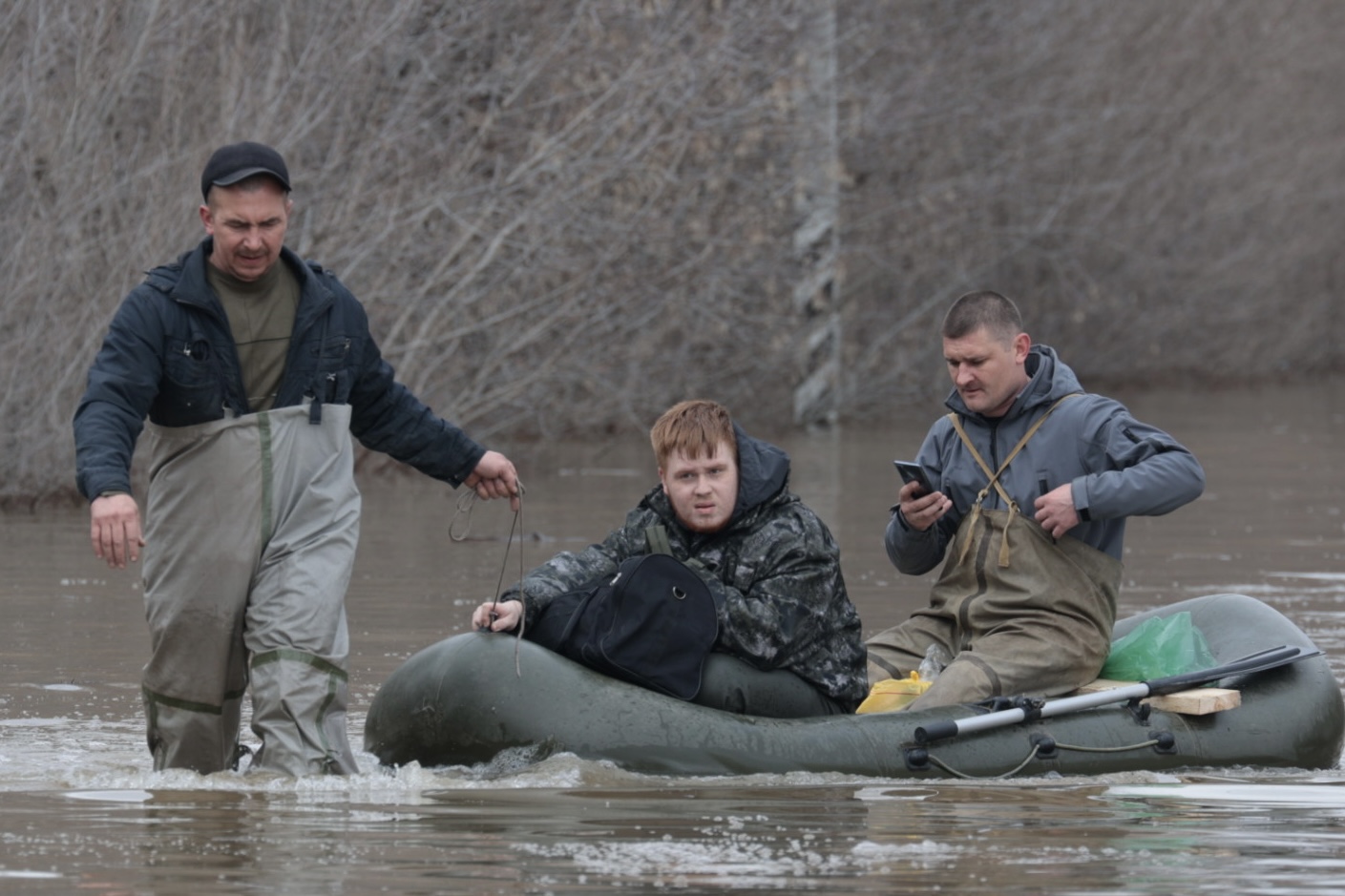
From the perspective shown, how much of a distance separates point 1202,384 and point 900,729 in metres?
32.6

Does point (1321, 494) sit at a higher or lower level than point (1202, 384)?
lower

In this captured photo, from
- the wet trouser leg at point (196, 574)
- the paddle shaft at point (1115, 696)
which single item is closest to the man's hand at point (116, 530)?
the wet trouser leg at point (196, 574)

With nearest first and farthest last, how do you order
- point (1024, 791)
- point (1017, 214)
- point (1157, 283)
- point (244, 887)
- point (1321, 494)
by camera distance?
point (244, 887), point (1024, 791), point (1321, 494), point (1017, 214), point (1157, 283)

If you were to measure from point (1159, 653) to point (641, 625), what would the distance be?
75.3 inches

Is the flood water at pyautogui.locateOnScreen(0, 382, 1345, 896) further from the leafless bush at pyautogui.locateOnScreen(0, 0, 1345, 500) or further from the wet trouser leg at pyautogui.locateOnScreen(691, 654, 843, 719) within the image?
the leafless bush at pyautogui.locateOnScreen(0, 0, 1345, 500)

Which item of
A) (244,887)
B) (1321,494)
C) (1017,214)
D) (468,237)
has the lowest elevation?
(244,887)

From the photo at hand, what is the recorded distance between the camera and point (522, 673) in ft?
24.2

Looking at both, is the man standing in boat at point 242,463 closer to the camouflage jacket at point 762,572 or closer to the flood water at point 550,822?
the flood water at point 550,822

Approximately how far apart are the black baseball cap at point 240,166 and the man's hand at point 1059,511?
2.43 m

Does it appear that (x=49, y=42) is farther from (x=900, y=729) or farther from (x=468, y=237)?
(x=900, y=729)

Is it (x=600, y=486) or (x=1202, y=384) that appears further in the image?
(x=1202, y=384)

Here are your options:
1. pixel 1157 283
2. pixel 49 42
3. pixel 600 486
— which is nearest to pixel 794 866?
pixel 49 42

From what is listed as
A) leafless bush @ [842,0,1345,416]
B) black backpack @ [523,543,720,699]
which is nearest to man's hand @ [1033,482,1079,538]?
black backpack @ [523,543,720,699]

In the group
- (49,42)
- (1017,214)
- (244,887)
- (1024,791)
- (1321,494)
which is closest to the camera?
(244,887)
